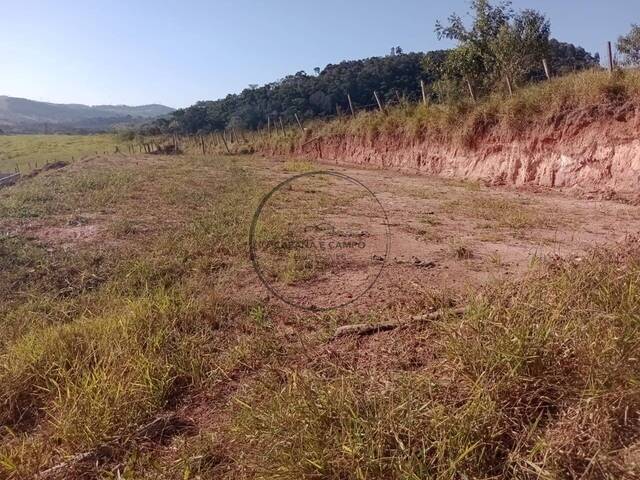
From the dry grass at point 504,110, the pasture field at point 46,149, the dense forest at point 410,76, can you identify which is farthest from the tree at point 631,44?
the pasture field at point 46,149

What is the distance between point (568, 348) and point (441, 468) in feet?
3.01

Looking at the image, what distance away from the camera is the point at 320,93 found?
38.6 meters

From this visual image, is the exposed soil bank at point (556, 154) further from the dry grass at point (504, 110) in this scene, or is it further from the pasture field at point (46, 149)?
the pasture field at point (46, 149)

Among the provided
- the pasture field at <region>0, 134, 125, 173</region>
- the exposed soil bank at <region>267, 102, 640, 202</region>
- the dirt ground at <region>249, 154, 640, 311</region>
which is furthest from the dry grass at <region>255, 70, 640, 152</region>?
the pasture field at <region>0, 134, 125, 173</region>

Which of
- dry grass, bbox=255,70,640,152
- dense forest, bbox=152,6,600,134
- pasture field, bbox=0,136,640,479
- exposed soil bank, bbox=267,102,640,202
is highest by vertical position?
dense forest, bbox=152,6,600,134

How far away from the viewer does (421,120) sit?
48.8 feet

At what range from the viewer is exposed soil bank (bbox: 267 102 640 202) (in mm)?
8664

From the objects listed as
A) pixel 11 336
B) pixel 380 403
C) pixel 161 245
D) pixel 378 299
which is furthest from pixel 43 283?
pixel 380 403

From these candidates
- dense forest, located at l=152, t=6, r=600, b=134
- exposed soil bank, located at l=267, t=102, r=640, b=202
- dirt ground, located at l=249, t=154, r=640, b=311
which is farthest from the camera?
dense forest, located at l=152, t=6, r=600, b=134

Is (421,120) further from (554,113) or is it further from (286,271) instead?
(286,271)

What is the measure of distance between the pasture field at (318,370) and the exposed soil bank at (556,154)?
545cm

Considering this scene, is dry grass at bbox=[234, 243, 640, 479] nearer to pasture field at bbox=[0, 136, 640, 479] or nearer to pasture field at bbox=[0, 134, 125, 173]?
pasture field at bbox=[0, 136, 640, 479]

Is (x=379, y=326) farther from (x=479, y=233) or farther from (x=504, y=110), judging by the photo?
(x=504, y=110)

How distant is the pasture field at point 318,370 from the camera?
1805mm
